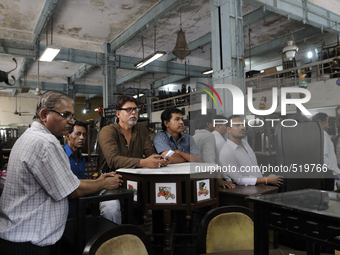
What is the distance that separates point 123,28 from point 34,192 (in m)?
8.13

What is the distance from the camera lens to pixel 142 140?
139 inches

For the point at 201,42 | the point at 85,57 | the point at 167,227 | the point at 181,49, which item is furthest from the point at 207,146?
the point at 85,57

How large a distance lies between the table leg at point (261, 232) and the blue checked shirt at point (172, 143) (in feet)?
7.48

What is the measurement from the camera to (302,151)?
374 cm

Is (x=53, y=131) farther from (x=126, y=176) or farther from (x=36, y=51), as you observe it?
(x=36, y=51)

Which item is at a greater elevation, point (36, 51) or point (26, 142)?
point (36, 51)

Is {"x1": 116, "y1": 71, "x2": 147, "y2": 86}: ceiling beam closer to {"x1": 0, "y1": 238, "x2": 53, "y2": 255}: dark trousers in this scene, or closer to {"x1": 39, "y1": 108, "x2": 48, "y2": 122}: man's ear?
{"x1": 39, "y1": 108, "x2": 48, "y2": 122}: man's ear

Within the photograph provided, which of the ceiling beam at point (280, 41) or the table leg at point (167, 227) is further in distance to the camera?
the ceiling beam at point (280, 41)

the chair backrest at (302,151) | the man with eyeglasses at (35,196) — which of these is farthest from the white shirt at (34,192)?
the chair backrest at (302,151)

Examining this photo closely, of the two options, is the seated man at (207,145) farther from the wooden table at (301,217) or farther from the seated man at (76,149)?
the wooden table at (301,217)

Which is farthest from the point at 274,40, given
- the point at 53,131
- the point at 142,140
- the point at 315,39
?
the point at 53,131

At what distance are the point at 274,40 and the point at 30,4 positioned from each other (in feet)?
26.6

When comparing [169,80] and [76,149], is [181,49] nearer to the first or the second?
[76,149]

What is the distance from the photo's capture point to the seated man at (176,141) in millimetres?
3580
